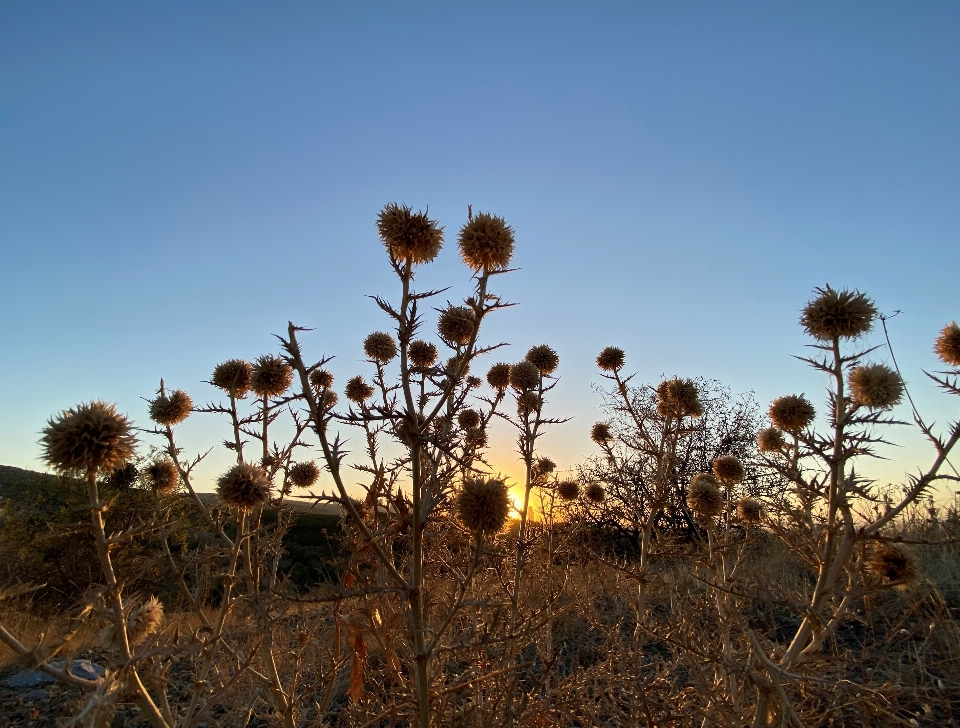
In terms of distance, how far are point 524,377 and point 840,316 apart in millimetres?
2877

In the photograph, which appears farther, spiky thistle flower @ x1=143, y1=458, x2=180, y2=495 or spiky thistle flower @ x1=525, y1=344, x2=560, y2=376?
spiky thistle flower @ x1=525, y1=344, x2=560, y2=376

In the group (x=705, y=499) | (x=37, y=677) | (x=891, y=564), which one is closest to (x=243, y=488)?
(x=705, y=499)

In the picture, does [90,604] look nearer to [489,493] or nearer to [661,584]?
[489,493]

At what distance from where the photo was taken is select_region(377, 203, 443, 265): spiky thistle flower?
3.26 metres

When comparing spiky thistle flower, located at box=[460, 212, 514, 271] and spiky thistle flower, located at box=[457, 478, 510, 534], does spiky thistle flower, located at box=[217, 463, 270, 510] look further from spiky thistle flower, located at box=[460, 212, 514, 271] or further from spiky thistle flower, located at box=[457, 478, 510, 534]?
spiky thistle flower, located at box=[460, 212, 514, 271]

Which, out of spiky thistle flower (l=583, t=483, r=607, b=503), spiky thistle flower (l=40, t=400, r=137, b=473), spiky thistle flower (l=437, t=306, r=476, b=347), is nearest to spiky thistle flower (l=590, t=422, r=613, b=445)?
spiky thistle flower (l=583, t=483, r=607, b=503)

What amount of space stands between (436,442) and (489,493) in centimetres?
82

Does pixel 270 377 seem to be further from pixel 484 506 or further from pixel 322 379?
pixel 484 506

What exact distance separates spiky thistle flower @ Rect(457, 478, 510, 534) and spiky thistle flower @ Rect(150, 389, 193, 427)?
242 centimetres

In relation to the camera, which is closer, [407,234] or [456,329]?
[407,234]

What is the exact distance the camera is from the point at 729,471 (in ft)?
16.5

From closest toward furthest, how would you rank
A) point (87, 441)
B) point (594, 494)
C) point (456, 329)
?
1. point (87, 441)
2. point (456, 329)
3. point (594, 494)

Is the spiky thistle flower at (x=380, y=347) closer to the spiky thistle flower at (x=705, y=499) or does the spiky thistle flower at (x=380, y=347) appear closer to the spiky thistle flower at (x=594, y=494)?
the spiky thistle flower at (x=705, y=499)

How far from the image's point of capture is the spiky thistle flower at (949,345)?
3.79 m
